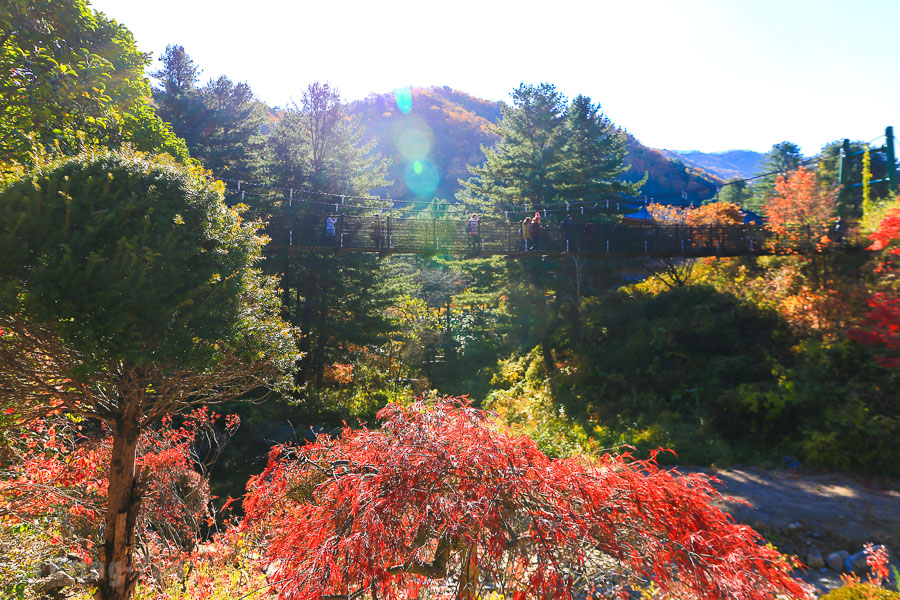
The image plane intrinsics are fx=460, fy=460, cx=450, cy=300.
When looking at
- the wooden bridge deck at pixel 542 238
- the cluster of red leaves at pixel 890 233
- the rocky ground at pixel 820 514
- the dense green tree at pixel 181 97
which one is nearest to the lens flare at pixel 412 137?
the dense green tree at pixel 181 97

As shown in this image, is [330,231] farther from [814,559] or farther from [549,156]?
[814,559]

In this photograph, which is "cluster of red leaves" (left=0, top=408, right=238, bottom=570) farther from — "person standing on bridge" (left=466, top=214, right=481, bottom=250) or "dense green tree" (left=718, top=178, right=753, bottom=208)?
"dense green tree" (left=718, top=178, right=753, bottom=208)

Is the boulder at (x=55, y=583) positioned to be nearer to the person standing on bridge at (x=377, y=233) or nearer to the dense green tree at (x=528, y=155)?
the person standing on bridge at (x=377, y=233)

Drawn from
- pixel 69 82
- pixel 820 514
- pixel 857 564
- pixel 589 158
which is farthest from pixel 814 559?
pixel 589 158

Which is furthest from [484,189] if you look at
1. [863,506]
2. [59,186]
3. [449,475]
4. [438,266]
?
[449,475]

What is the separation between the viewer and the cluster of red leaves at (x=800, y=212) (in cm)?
1302

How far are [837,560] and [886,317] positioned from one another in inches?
202

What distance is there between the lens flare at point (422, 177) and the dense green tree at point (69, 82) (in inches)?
1679

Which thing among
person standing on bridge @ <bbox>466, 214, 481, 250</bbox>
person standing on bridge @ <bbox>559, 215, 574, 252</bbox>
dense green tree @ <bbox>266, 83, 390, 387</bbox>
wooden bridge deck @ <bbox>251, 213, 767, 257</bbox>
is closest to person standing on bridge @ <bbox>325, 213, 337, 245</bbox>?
wooden bridge deck @ <bbox>251, 213, 767, 257</bbox>

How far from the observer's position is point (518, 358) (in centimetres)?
1997

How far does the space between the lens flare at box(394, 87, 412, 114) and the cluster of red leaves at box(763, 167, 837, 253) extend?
54.7 m

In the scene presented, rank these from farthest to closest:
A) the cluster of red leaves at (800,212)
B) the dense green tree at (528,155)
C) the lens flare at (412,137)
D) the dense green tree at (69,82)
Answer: the lens flare at (412,137) → the dense green tree at (528,155) → the cluster of red leaves at (800,212) → the dense green tree at (69,82)

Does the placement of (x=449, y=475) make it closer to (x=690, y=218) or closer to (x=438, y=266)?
(x=690, y=218)

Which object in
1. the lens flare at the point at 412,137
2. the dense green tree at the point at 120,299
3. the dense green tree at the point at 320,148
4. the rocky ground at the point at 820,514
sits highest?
the lens flare at the point at 412,137
